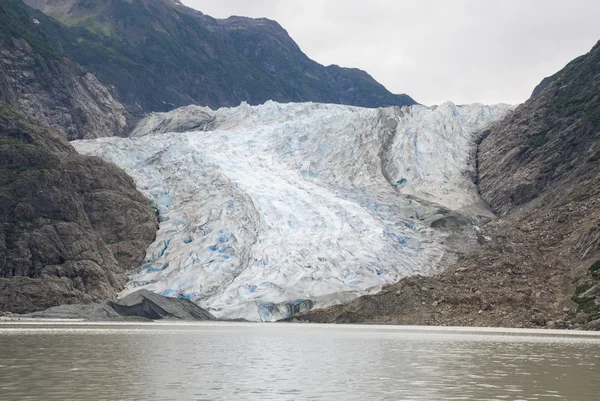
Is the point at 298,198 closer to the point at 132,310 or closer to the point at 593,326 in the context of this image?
the point at 132,310

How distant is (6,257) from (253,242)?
26.7 meters

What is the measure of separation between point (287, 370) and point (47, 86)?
11090cm

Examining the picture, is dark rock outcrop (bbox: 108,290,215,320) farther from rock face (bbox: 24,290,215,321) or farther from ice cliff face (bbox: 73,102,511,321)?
ice cliff face (bbox: 73,102,511,321)

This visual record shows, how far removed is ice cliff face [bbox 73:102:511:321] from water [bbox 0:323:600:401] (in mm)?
42468

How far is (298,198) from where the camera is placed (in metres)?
102

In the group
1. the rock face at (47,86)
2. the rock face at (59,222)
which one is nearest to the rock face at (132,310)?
the rock face at (59,222)

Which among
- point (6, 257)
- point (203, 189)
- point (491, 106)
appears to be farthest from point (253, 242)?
point (491, 106)

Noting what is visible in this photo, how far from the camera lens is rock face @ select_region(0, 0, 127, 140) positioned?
12462cm

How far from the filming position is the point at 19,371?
84.8 ft

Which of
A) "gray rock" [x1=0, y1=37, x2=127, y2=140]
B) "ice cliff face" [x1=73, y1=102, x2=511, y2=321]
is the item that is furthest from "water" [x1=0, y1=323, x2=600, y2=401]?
"gray rock" [x1=0, y1=37, x2=127, y2=140]

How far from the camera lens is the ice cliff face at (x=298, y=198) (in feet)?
286

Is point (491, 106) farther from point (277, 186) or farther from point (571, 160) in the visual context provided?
point (277, 186)

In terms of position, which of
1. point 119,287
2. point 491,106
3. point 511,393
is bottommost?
point 511,393

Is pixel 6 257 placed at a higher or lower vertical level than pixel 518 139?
lower
